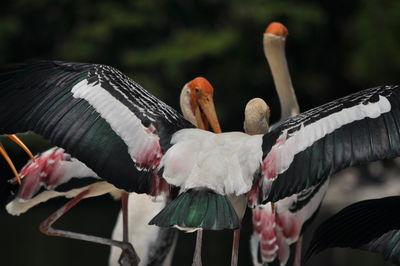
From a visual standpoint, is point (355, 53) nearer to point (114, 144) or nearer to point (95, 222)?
point (95, 222)

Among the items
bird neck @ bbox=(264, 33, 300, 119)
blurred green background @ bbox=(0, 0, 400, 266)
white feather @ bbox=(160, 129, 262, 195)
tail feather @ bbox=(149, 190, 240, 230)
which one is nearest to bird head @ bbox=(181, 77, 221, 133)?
bird neck @ bbox=(264, 33, 300, 119)

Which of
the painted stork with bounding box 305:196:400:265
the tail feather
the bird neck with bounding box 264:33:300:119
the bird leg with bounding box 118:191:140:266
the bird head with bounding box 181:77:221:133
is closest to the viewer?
the tail feather

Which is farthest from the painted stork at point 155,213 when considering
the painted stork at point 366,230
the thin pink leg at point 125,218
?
the painted stork at point 366,230

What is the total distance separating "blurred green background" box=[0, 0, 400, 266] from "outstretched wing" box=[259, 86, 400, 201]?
22.9 ft

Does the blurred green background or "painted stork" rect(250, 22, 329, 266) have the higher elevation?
the blurred green background

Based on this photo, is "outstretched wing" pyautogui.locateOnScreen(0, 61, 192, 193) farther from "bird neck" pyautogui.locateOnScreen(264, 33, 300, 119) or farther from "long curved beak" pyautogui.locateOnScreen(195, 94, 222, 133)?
"bird neck" pyautogui.locateOnScreen(264, 33, 300, 119)

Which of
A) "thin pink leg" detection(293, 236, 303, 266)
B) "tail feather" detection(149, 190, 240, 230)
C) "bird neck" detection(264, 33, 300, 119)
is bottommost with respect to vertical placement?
"thin pink leg" detection(293, 236, 303, 266)

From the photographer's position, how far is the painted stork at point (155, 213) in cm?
457

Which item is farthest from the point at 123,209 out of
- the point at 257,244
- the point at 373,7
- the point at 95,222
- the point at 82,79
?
the point at 373,7

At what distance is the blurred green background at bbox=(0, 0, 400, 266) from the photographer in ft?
36.8

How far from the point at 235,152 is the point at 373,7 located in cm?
802

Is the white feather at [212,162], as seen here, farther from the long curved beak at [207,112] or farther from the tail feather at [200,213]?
the long curved beak at [207,112]

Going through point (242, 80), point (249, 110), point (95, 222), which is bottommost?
point (95, 222)

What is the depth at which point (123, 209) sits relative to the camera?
4.52 m
